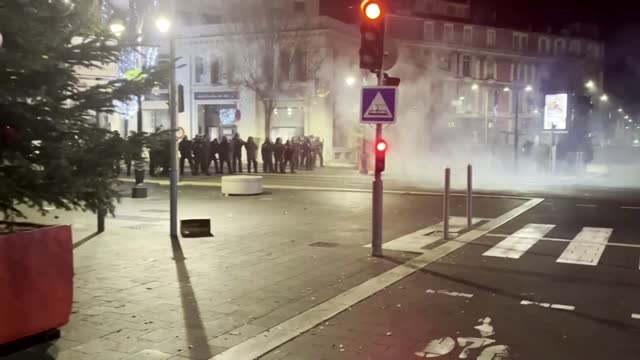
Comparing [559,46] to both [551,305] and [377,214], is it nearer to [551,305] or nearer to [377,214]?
[377,214]

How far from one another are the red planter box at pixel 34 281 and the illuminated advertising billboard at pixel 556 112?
23322mm

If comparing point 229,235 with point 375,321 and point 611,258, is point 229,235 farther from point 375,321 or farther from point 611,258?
point 611,258

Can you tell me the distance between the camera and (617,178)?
22.5m

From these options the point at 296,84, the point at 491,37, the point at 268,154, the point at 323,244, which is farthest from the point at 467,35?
the point at 323,244

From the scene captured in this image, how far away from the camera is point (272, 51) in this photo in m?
29.5

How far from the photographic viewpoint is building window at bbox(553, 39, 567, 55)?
6166cm

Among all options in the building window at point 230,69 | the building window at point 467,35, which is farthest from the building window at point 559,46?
the building window at point 230,69

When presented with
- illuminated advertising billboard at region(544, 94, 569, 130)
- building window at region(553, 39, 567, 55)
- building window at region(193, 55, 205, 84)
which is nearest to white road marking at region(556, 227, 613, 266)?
illuminated advertising billboard at region(544, 94, 569, 130)

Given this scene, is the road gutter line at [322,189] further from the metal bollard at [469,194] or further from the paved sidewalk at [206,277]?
the metal bollard at [469,194]

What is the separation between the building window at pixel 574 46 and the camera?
63.4 meters

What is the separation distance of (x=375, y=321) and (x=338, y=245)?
336 cm

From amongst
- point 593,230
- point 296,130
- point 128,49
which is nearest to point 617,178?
point 593,230

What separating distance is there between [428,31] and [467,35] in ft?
17.5

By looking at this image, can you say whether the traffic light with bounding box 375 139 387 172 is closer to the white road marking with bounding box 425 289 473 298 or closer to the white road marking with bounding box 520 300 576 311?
the white road marking with bounding box 425 289 473 298
